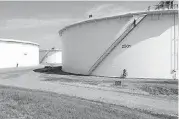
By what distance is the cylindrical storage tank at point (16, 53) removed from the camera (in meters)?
38.0

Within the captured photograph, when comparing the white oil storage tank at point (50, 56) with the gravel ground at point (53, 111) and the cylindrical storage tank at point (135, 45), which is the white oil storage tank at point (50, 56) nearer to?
the cylindrical storage tank at point (135, 45)

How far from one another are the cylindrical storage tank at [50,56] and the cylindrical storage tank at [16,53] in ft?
40.1

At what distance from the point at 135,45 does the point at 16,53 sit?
27859 mm

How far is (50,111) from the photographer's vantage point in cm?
767

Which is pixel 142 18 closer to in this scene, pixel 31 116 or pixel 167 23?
pixel 167 23

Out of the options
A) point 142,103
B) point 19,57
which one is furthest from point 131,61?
point 19,57

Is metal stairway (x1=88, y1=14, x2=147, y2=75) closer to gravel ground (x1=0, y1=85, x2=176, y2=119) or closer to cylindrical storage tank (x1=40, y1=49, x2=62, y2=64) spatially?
gravel ground (x1=0, y1=85, x2=176, y2=119)

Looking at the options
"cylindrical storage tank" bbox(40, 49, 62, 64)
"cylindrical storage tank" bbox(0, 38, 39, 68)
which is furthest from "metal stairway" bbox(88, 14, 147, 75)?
"cylindrical storage tank" bbox(40, 49, 62, 64)

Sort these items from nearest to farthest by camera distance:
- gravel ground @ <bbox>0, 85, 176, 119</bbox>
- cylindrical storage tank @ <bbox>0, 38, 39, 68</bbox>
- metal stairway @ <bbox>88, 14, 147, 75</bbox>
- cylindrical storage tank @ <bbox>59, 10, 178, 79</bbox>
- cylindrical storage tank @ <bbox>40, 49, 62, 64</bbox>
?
gravel ground @ <bbox>0, 85, 176, 119</bbox>, cylindrical storage tank @ <bbox>59, 10, 178, 79</bbox>, metal stairway @ <bbox>88, 14, 147, 75</bbox>, cylindrical storage tank @ <bbox>0, 38, 39, 68</bbox>, cylindrical storage tank @ <bbox>40, 49, 62, 64</bbox>

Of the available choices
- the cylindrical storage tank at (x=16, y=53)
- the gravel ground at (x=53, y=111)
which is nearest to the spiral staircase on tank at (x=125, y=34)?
the gravel ground at (x=53, y=111)

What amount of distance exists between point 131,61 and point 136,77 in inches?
60.6

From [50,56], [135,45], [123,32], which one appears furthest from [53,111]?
[50,56]

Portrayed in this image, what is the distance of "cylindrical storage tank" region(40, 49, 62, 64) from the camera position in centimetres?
5931

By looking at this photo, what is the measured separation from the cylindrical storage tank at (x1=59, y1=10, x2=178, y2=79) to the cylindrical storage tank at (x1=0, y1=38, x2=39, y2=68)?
21.8m
